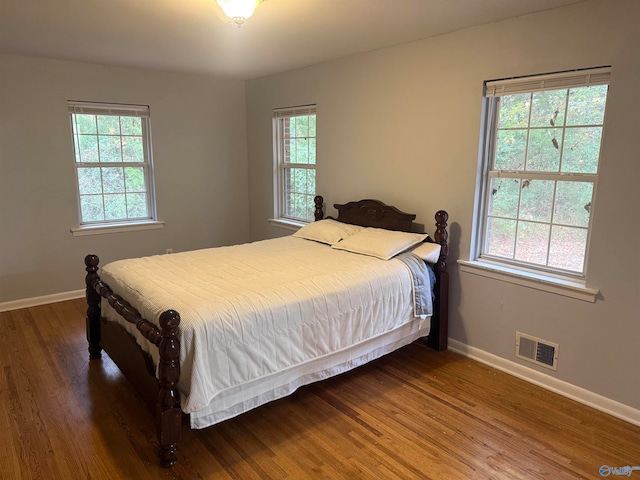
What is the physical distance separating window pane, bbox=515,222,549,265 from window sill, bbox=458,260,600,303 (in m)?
0.11

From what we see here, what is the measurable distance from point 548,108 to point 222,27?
219cm

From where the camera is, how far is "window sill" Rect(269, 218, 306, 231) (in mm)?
4750

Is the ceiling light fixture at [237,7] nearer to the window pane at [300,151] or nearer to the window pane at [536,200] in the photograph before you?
the window pane at [536,200]

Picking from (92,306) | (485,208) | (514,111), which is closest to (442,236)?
(485,208)

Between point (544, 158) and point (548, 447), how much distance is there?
1.69 meters

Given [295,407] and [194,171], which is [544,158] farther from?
[194,171]

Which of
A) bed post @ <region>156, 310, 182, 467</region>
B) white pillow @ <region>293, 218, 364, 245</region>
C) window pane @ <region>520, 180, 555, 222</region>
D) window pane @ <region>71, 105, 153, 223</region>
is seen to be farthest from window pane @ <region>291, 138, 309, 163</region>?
bed post @ <region>156, 310, 182, 467</region>

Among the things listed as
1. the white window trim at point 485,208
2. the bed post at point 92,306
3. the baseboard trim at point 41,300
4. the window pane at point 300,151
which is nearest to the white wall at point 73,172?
the baseboard trim at point 41,300

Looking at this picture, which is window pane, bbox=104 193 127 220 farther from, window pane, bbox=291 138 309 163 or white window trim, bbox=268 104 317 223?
window pane, bbox=291 138 309 163

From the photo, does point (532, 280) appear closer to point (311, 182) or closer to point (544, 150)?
point (544, 150)

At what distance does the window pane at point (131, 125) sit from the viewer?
4.55 m

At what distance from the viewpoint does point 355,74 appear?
382cm

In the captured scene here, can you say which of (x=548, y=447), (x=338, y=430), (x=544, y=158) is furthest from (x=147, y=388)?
(x=544, y=158)

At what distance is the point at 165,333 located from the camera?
1.98 meters
